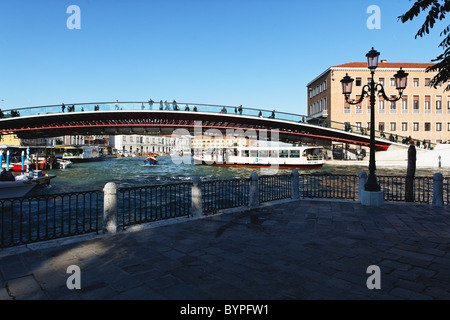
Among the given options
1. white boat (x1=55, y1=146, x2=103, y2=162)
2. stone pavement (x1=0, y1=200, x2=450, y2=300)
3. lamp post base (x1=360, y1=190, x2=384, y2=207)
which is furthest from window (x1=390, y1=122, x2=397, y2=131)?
white boat (x1=55, y1=146, x2=103, y2=162)

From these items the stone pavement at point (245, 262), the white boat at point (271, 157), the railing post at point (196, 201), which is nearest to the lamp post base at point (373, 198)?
the stone pavement at point (245, 262)

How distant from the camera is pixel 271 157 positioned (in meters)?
38.9

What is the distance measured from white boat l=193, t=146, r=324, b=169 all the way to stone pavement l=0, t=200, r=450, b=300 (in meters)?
30.3

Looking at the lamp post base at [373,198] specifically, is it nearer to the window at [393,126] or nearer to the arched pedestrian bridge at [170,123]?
the arched pedestrian bridge at [170,123]

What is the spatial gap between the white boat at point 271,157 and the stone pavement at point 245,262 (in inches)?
1195

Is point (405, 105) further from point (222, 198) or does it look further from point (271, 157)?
point (222, 198)

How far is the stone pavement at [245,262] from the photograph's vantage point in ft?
11.1

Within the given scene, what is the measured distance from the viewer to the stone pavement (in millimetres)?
3375

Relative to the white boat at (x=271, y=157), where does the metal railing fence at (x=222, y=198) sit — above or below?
below

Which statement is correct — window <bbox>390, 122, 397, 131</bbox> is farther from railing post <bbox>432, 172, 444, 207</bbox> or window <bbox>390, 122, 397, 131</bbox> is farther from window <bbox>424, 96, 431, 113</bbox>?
railing post <bbox>432, 172, 444, 207</bbox>

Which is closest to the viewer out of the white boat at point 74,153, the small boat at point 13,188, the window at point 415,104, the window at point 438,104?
the small boat at point 13,188
